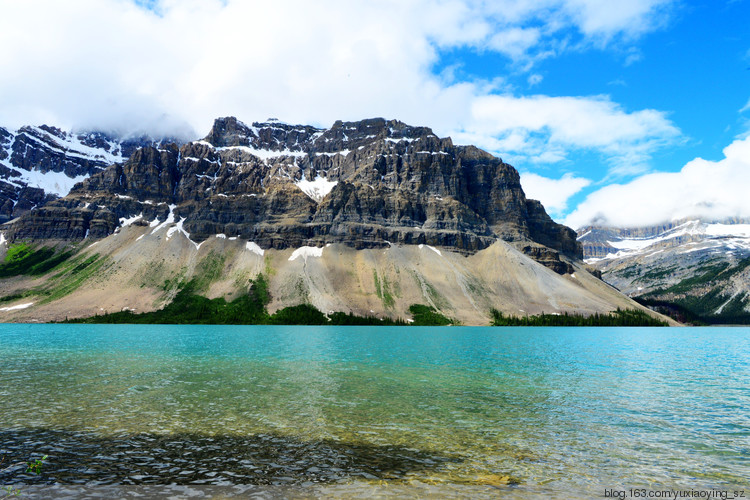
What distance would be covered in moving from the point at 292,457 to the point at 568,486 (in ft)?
40.9

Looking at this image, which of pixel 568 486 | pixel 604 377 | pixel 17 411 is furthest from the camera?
pixel 604 377

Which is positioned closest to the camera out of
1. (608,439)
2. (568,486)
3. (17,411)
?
(568,486)

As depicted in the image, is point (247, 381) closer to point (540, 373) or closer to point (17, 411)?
point (17, 411)

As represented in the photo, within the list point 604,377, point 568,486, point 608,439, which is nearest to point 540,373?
point 604,377

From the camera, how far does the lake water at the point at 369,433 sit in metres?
19.3

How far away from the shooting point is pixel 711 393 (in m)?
42.7

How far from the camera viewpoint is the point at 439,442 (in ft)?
84.7

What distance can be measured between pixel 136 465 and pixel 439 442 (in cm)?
1512

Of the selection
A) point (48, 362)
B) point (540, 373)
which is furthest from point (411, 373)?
point (48, 362)

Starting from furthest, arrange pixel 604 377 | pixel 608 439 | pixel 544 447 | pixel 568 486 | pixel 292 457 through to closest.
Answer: pixel 604 377 → pixel 608 439 → pixel 544 447 → pixel 292 457 → pixel 568 486

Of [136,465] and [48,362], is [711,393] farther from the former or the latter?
[48,362]

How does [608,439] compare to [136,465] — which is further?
[608,439]

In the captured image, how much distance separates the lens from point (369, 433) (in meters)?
27.4

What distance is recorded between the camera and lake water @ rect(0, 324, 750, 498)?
63.5 feet
